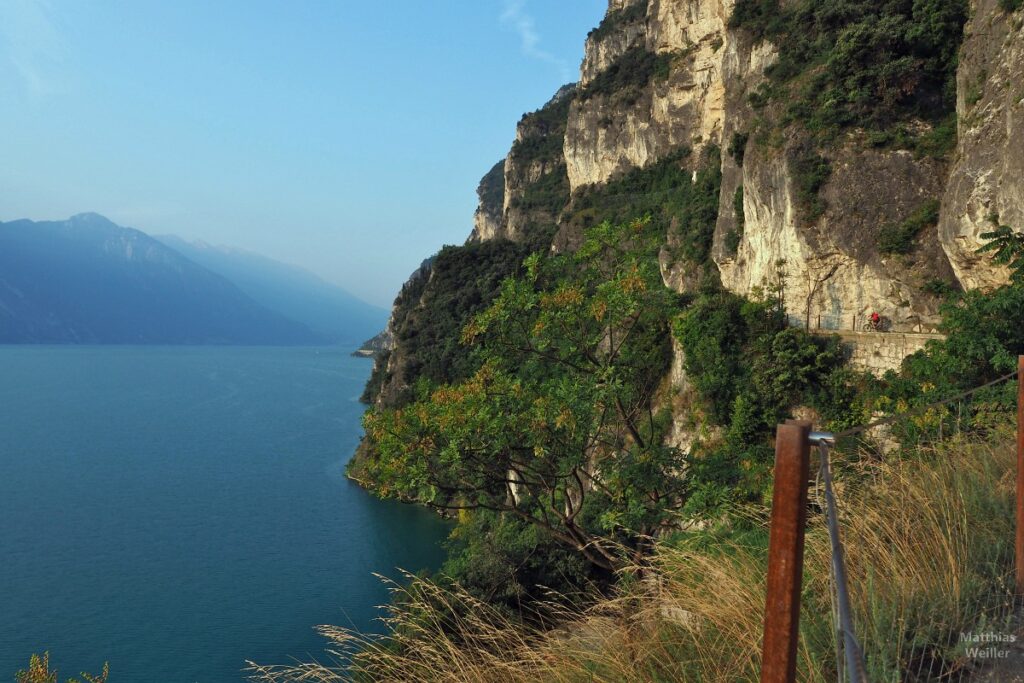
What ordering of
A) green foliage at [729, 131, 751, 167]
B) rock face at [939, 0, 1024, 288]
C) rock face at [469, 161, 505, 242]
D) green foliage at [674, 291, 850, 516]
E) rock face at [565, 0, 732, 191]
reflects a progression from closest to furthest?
rock face at [939, 0, 1024, 288], green foliage at [674, 291, 850, 516], green foliage at [729, 131, 751, 167], rock face at [565, 0, 732, 191], rock face at [469, 161, 505, 242]

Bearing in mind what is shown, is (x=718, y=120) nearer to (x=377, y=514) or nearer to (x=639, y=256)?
(x=377, y=514)

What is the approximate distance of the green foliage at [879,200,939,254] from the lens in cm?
1719

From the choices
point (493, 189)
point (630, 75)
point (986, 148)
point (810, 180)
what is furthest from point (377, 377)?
point (986, 148)

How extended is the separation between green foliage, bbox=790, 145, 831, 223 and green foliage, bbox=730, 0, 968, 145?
3.10 ft

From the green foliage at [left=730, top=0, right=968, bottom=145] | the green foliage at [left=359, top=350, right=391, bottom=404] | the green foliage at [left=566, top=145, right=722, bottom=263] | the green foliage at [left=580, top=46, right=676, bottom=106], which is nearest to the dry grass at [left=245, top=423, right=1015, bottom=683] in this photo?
the green foliage at [left=730, top=0, right=968, bottom=145]

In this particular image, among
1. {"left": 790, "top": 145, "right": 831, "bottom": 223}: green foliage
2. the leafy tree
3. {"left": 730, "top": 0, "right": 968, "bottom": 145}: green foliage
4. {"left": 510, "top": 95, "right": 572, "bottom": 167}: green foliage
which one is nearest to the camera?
the leafy tree

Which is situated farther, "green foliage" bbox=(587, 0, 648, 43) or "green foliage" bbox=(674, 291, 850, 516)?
"green foliage" bbox=(587, 0, 648, 43)

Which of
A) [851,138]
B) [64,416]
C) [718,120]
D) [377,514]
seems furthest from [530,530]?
[64,416]

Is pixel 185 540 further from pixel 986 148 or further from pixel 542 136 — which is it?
pixel 542 136

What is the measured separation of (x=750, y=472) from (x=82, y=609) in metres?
25.0

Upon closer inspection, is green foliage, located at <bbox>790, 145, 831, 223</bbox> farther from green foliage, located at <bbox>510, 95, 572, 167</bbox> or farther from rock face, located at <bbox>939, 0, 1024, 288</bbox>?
green foliage, located at <bbox>510, 95, 572, 167</bbox>

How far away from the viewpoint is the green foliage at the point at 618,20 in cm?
6152

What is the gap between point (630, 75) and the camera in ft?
180

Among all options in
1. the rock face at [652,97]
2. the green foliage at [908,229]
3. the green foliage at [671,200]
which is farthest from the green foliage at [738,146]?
the rock face at [652,97]
